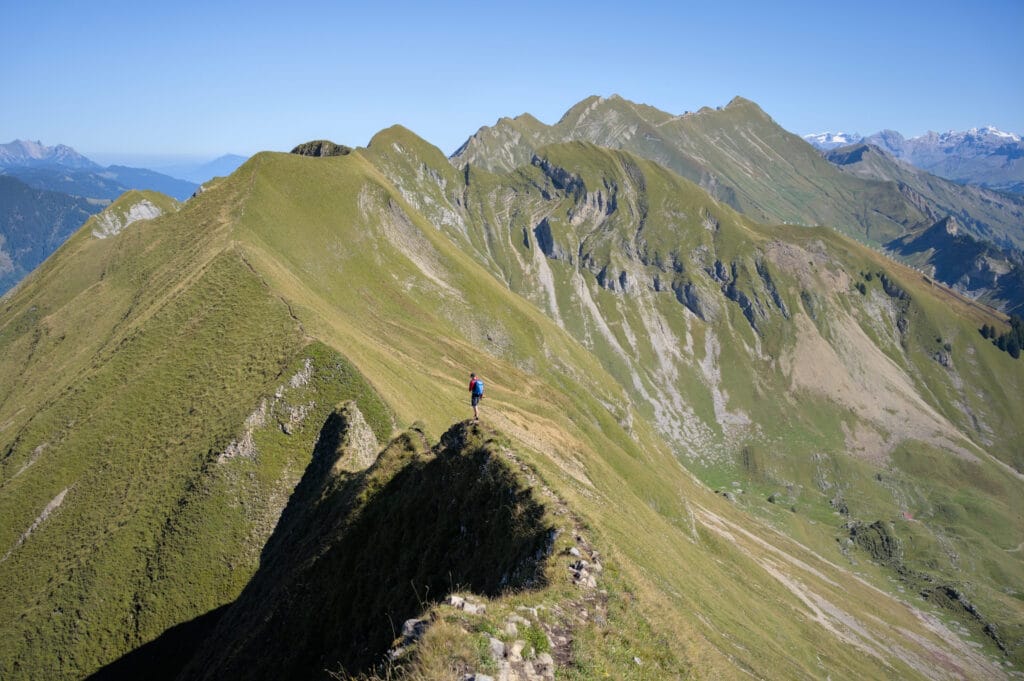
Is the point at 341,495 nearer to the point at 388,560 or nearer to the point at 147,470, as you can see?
the point at 388,560

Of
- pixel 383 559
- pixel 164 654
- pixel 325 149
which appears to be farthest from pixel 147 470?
pixel 325 149

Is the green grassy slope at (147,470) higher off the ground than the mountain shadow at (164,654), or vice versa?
the green grassy slope at (147,470)

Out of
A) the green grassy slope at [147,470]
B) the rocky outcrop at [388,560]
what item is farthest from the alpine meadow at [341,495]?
the green grassy slope at [147,470]

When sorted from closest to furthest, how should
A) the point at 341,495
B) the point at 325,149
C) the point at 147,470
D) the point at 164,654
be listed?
the point at 341,495 → the point at 164,654 → the point at 147,470 → the point at 325,149

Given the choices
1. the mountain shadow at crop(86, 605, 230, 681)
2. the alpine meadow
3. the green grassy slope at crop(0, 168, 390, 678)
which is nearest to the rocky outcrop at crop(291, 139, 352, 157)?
the alpine meadow

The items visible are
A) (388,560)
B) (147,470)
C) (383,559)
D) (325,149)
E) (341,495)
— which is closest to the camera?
(388,560)

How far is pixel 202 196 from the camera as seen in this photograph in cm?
13000

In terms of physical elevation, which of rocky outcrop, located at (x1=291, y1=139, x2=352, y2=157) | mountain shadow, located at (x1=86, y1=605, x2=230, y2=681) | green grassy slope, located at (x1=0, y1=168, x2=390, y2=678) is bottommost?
mountain shadow, located at (x1=86, y1=605, x2=230, y2=681)

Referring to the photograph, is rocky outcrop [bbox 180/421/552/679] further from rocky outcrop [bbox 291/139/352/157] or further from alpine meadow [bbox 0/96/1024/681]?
rocky outcrop [bbox 291/139/352/157]

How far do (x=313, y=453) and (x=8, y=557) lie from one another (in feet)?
110

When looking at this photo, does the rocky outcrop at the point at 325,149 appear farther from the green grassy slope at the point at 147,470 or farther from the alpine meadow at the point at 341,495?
the green grassy slope at the point at 147,470

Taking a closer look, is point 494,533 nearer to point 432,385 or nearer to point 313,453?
point 313,453

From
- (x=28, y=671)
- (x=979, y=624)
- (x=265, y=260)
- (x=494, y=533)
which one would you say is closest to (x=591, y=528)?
(x=494, y=533)

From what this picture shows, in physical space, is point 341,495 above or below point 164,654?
above
